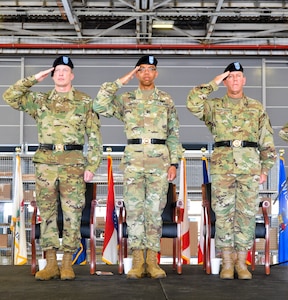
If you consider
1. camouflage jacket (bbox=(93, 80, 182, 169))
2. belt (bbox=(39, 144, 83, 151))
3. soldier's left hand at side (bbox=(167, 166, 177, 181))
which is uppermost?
camouflage jacket (bbox=(93, 80, 182, 169))

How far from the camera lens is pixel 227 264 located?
15.6ft

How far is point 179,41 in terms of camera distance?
43.3 ft

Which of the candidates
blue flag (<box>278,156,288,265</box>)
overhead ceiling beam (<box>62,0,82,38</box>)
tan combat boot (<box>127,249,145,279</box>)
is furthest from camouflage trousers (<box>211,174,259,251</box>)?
overhead ceiling beam (<box>62,0,82,38</box>)

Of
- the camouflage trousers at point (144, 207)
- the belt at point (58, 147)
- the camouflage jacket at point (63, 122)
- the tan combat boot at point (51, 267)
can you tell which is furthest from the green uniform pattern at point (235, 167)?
the tan combat boot at point (51, 267)

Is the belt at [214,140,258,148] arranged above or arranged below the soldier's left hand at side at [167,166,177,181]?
above

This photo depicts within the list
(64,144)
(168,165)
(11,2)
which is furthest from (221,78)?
(11,2)

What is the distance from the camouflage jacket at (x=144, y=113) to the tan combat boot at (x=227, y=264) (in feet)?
2.65

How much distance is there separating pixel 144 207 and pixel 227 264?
2.53 feet

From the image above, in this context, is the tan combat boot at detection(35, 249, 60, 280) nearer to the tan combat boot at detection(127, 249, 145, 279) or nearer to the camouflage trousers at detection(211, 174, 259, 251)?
the tan combat boot at detection(127, 249, 145, 279)

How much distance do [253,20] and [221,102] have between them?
862cm

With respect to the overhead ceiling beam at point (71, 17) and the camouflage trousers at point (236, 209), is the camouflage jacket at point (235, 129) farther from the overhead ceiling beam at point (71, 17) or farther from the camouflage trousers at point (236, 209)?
the overhead ceiling beam at point (71, 17)

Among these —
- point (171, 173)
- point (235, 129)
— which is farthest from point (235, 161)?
point (171, 173)

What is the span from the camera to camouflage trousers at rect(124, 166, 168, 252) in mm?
4703

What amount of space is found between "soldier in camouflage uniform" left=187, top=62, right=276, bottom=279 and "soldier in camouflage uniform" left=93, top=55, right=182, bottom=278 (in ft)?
1.03
